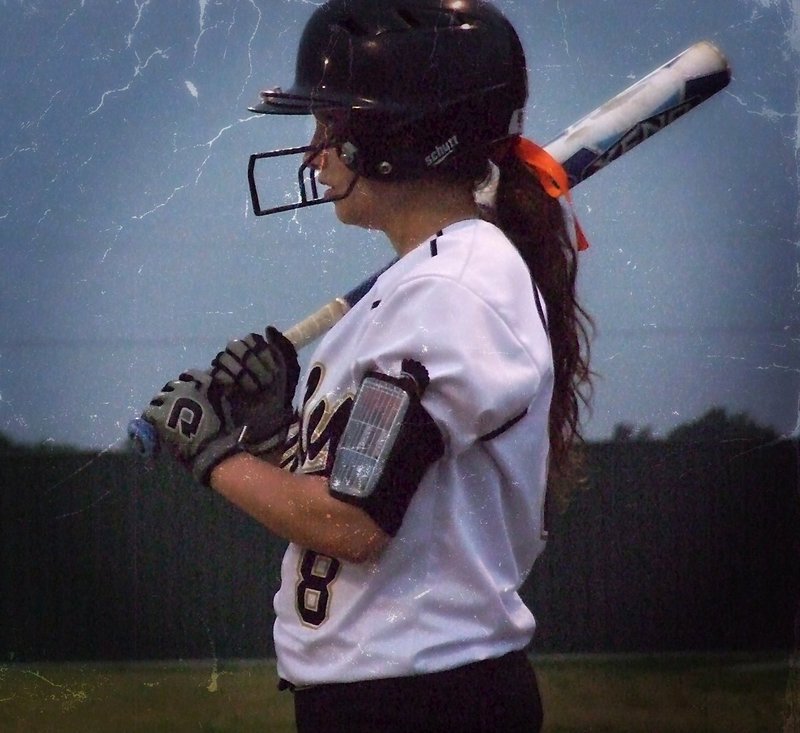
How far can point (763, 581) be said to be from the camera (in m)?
5.35

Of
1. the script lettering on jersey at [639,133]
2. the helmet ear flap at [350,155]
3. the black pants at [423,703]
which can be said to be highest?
the helmet ear flap at [350,155]

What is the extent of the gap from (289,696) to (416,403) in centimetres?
314

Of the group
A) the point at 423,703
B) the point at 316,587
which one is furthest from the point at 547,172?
the point at 423,703

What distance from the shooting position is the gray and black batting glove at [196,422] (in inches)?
74.8

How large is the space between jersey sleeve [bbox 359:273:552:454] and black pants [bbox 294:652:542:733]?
37cm

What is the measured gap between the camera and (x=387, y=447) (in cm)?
166

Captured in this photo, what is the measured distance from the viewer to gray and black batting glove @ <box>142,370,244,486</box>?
1899mm

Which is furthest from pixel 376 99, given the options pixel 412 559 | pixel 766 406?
pixel 766 406

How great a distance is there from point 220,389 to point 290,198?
105cm

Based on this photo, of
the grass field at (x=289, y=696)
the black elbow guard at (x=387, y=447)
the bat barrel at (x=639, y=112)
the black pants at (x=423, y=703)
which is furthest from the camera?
the grass field at (x=289, y=696)

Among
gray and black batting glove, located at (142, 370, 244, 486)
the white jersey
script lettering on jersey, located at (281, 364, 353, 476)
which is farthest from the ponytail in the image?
gray and black batting glove, located at (142, 370, 244, 486)

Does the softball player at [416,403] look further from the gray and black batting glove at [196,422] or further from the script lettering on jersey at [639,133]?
the script lettering on jersey at [639,133]

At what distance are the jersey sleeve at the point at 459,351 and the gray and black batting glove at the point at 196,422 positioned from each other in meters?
0.32

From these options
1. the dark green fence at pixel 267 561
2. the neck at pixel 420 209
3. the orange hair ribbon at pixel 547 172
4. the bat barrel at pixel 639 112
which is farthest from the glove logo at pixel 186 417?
the dark green fence at pixel 267 561
